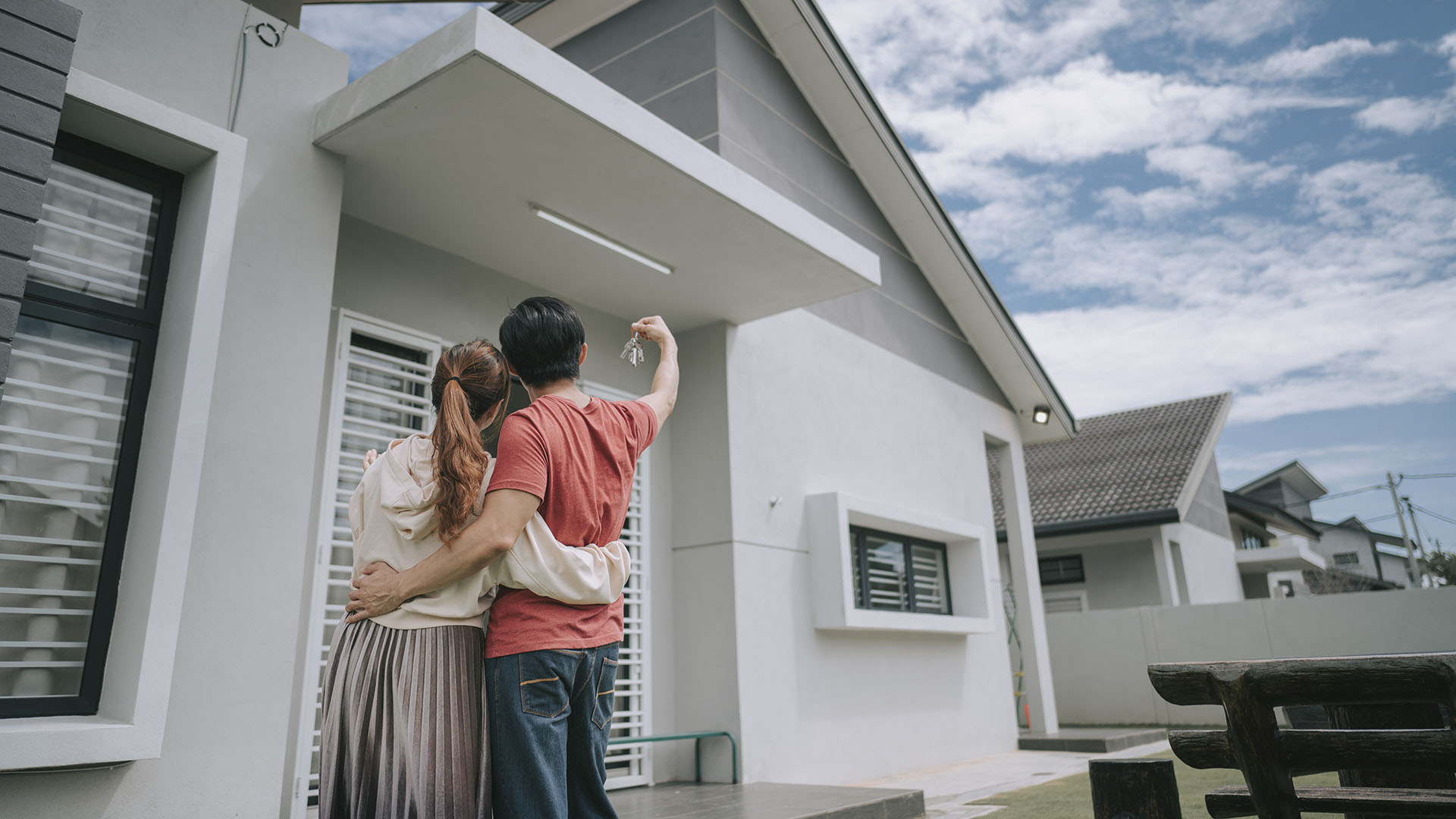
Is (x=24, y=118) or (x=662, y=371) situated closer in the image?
(x=662, y=371)

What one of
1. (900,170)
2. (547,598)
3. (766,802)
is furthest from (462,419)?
(900,170)

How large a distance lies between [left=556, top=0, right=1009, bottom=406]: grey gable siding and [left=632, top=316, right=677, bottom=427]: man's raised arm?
452cm

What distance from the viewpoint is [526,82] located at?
146 inches

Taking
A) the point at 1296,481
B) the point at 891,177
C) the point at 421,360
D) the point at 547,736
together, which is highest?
the point at 1296,481

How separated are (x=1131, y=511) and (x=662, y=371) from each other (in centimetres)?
1464

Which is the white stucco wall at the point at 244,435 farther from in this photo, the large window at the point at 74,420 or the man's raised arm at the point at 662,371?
the man's raised arm at the point at 662,371

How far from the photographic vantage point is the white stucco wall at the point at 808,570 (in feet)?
19.5

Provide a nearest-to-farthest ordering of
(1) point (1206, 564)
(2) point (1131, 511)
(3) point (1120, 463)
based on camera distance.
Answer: (2) point (1131, 511) < (3) point (1120, 463) < (1) point (1206, 564)

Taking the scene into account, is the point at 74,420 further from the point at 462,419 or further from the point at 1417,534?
the point at 1417,534

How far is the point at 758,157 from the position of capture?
688 cm

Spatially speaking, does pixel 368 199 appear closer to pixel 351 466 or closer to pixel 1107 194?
pixel 351 466

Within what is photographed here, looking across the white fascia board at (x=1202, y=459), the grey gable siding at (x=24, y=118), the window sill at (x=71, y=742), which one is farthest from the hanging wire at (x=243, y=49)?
the white fascia board at (x=1202, y=459)

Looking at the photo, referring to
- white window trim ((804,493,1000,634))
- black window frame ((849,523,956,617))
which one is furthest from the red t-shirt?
black window frame ((849,523,956,617))

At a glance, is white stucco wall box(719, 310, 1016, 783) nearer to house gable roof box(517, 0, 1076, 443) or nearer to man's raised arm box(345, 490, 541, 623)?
house gable roof box(517, 0, 1076, 443)
